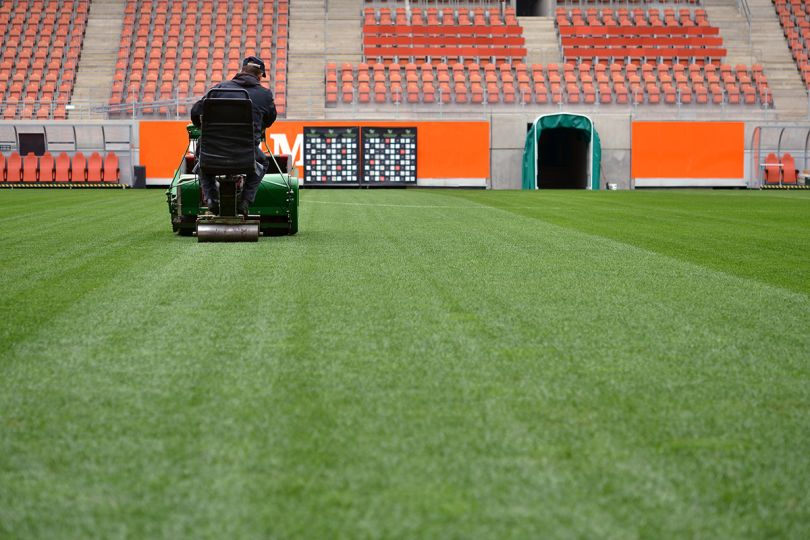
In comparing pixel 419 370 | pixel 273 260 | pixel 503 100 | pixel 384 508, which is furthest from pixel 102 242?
pixel 503 100

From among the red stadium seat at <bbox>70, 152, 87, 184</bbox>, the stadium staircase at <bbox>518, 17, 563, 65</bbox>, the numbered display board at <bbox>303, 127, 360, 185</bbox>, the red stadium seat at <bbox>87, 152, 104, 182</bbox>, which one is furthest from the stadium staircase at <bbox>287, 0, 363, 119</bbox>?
the red stadium seat at <bbox>70, 152, 87, 184</bbox>

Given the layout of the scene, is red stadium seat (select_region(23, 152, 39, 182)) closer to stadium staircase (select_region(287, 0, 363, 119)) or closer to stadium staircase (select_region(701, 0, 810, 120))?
stadium staircase (select_region(287, 0, 363, 119))

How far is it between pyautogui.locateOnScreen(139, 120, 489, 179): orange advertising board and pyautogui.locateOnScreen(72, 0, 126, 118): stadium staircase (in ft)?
11.8

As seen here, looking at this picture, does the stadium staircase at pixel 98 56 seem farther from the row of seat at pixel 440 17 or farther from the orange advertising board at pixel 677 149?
the orange advertising board at pixel 677 149

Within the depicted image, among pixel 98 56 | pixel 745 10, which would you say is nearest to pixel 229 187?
pixel 98 56

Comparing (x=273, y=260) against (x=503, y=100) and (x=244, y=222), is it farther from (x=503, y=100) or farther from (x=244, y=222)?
(x=503, y=100)

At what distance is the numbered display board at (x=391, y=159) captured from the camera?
122 ft

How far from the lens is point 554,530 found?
2580mm

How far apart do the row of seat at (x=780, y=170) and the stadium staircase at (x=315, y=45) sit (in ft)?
55.3

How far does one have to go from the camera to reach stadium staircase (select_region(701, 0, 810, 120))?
42.8 meters

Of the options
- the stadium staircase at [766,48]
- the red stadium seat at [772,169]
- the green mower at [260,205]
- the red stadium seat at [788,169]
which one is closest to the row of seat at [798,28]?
the stadium staircase at [766,48]

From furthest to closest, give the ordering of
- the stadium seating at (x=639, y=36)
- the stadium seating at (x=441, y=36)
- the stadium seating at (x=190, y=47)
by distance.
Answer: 1. the stadium seating at (x=639, y=36)
2. the stadium seating at (x=441, y=36)
3. the stadium seating at (x=190, y=47)

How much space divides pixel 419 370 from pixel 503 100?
121 ft

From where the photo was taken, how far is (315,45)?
1746 inches
